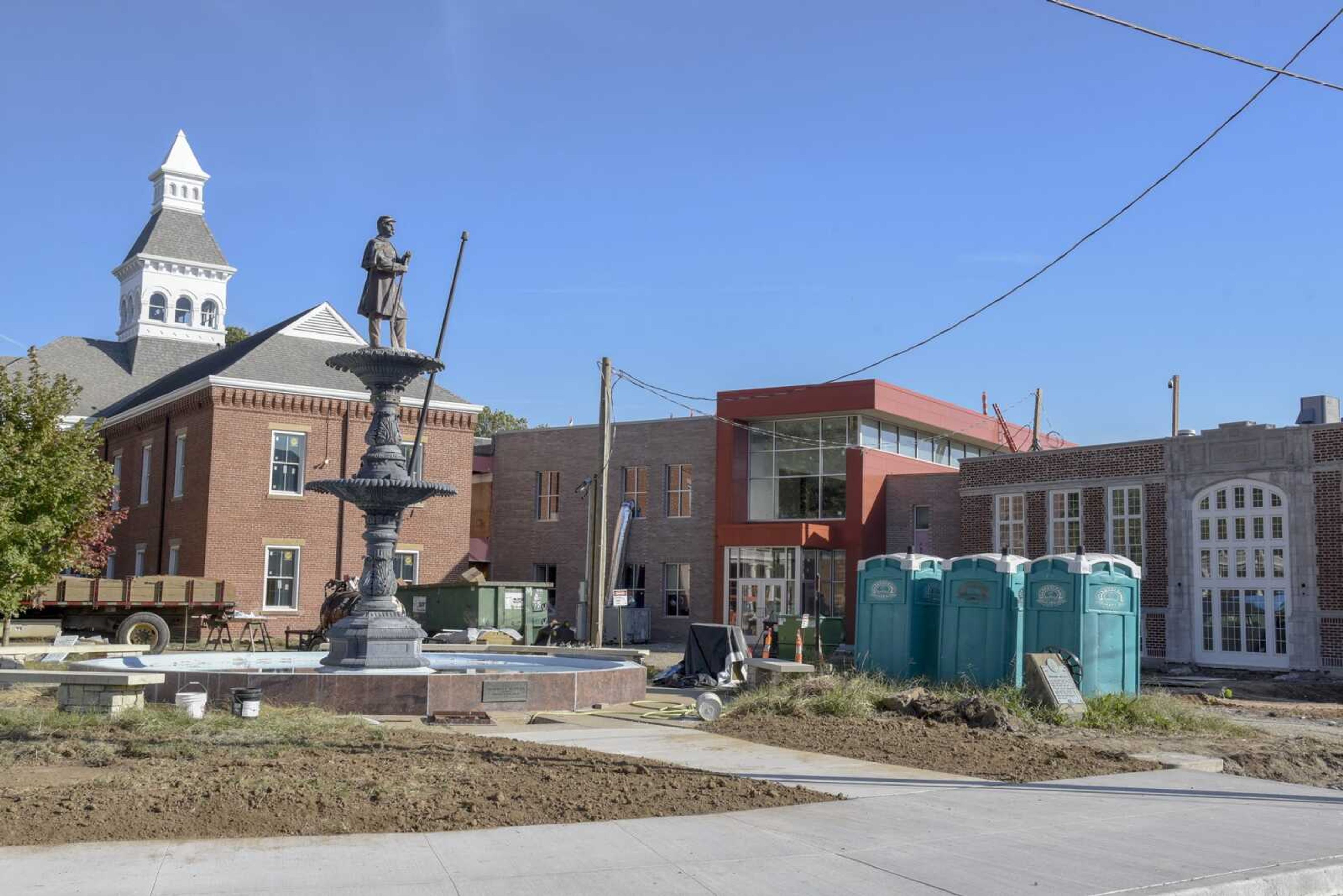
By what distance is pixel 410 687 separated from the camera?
1519 centimetres

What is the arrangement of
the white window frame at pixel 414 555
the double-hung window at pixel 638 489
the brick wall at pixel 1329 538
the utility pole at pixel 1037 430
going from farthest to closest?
the utility pole at pixel 1037 430 < the double-hung window at pixel 638 489 < the white window frame at pixel 414 555 < the brick wall at pixel 1329 538

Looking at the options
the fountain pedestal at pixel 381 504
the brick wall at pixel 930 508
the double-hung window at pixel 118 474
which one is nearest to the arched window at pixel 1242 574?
the brick wall at pixel 930 508

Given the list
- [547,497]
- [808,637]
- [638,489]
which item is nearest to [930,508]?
[808,637]

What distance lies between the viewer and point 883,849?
25.6 feet

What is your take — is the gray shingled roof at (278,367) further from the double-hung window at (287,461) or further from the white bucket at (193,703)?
Result: the white bucket at (193,703)

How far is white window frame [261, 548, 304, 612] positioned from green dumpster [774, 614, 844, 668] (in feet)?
48.5

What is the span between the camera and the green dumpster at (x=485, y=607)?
33281mm

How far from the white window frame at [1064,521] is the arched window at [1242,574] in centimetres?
315

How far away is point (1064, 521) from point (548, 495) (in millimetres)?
19212

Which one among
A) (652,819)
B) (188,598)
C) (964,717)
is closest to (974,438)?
(188,598)

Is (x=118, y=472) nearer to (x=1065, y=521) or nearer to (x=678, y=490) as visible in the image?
(x=678, y=490)

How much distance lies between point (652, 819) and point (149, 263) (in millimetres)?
55028

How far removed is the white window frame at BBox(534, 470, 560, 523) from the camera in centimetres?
4466

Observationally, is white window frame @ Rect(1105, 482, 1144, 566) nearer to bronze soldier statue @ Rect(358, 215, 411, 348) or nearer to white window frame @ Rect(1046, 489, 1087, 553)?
white window frame @ Rect(1046, 489, 1087, 553)
